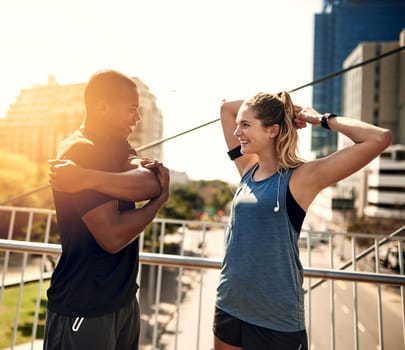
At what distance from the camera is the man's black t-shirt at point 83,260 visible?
3.67ft

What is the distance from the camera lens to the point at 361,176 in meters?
54.0

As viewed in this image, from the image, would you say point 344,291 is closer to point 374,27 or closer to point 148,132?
point 148,132

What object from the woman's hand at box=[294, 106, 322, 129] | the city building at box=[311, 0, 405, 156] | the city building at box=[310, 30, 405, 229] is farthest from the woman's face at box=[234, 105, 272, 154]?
the city building at box=[311, 0, 405, 156]

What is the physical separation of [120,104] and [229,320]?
1.02 meters

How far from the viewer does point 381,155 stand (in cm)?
5047

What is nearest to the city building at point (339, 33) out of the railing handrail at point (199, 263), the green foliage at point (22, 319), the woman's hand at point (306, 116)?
the green foliage at point (22, 319)

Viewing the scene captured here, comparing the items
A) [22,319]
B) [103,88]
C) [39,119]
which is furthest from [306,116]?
[39,119]

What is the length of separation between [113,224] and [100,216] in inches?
2.0

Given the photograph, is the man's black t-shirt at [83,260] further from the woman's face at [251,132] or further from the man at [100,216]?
the woman's face at [251,132]

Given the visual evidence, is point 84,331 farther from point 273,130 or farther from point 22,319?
point 22,319

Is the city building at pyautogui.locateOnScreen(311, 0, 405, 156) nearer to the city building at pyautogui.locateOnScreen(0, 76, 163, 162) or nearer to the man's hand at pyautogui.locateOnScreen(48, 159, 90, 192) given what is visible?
the city building at pyautogui.locateOnScreen(0, 76, 163, 162)

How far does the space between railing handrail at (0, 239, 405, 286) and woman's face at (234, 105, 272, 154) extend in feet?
2.30

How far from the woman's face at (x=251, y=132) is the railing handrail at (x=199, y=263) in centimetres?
70

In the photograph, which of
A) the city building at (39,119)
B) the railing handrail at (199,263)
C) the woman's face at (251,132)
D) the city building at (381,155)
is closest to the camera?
the woman's face at (251,132)
